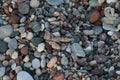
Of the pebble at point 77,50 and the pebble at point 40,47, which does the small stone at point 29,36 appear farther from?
the pebble at point 77,50

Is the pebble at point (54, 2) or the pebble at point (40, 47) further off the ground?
the pebble at point (54, 2)

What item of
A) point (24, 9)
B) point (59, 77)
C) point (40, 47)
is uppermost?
point (24, 9)

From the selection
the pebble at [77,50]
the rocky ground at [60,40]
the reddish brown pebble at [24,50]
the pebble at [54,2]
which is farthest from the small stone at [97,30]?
the reddish brown pebble at [24,50]

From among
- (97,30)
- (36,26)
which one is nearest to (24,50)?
(36,26)

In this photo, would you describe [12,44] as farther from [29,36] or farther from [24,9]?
[24,9]

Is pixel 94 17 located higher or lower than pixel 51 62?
higher

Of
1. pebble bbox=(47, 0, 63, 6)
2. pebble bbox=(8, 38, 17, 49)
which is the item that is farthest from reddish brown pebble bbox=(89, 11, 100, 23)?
pebble bbox=(8, 38, 17, 49)

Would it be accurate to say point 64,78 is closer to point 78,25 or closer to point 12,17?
point 78,25

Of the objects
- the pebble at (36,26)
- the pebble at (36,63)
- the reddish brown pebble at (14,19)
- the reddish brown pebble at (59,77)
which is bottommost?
the reddish brown pebble at (59,77)
